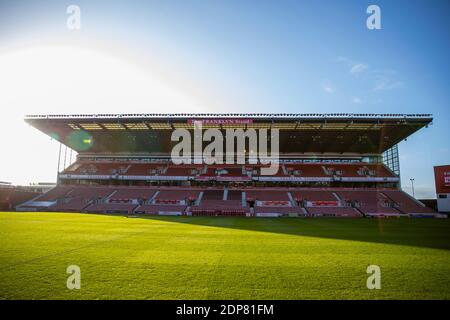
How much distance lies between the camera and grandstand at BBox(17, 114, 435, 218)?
1539 inches

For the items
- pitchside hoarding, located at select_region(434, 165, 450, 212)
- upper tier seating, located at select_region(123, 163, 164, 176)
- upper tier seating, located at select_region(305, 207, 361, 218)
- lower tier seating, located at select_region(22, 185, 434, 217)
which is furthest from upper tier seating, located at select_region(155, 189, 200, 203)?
pitchside hoarding, located at select_region(434, 165, 450, 212)

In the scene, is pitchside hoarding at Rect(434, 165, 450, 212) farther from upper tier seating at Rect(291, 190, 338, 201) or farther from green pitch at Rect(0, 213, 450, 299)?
green pitch at Rect(0, 213, 450, 299)

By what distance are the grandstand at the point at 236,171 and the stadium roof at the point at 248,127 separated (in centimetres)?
16

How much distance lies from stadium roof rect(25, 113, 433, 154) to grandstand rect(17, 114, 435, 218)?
16cm

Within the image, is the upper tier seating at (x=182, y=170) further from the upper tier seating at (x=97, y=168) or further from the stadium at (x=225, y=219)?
the upper tier seating at (x=97, y=168)

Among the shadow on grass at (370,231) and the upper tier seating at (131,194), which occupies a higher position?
the upper tier seating at (131,194)

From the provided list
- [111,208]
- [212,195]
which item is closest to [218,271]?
[111,208]

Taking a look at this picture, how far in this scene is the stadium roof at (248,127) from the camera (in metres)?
38.5

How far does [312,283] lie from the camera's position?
5.49m

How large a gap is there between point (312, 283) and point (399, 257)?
4796 millimetres

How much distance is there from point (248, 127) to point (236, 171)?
1163 centimetres

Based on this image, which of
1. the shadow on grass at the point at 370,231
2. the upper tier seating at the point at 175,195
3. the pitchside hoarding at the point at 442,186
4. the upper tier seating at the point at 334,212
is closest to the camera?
Answer: the shadow on grass at the point at 370,231

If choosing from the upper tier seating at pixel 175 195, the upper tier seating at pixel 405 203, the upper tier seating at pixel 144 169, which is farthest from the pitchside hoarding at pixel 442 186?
the upper tier seating at pixel 144 169

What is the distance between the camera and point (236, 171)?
5003cm
